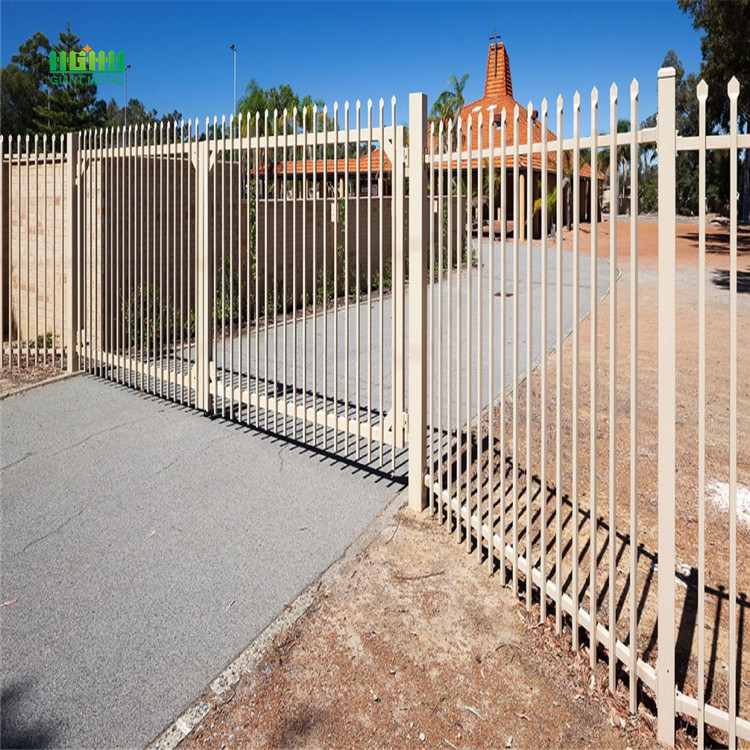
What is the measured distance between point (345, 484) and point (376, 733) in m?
2.45

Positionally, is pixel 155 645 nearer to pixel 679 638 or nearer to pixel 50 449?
pixel 679 638

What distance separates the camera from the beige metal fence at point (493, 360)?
8.52 feet

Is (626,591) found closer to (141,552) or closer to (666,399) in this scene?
(666,399)

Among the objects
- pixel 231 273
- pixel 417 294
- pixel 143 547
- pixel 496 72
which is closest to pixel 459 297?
pixel 417 294

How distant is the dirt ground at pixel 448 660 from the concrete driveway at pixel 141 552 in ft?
0.91

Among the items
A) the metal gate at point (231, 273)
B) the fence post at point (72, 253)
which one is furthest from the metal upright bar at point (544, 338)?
the fence post at point (72, 253)

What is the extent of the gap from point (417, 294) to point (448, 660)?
2.30m

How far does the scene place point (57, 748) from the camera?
2582mm

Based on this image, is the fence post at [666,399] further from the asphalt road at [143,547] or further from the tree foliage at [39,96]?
the tree foliage at [39,96]

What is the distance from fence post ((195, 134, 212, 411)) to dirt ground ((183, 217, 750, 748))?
9.30 ft

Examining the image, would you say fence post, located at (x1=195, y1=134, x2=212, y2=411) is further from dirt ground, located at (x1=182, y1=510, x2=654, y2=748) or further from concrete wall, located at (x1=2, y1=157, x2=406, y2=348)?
dirt ground, located at (x1=182, y1=510, x2=654, y2=748)

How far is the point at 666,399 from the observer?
2.56 m

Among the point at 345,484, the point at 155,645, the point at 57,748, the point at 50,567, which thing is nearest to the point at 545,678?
the point at 155,645

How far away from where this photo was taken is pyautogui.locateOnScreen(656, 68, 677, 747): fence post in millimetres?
2480
